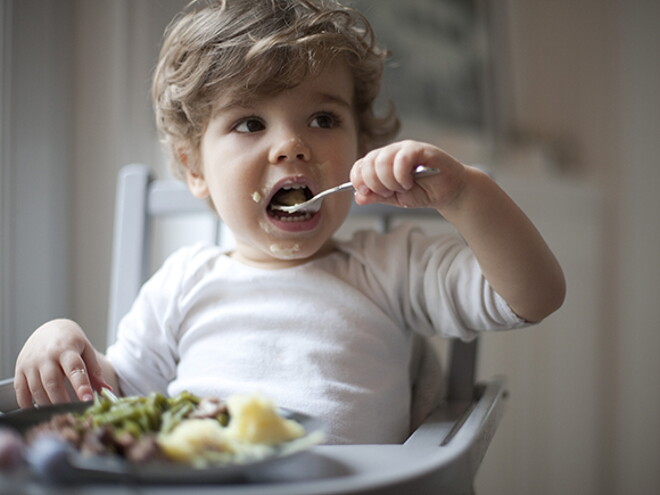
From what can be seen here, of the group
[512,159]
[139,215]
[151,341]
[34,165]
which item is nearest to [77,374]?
[151,341]

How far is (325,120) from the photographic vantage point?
74 cm

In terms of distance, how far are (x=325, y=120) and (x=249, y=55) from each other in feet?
0.39

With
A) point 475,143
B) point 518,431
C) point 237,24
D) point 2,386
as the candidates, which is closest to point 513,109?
point 475,143

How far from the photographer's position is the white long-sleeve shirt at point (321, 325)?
2.17 ft

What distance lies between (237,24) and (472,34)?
1.46m

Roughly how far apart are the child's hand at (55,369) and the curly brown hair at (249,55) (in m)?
0.29

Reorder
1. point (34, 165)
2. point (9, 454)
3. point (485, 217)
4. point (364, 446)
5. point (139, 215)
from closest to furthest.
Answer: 1. point (9, 454)
2. point (364, 446)
3. point (485, 217)
4. point (139, 215)
5. point (34, 165)

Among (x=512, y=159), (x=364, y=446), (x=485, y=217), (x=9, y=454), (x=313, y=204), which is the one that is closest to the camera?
(x=9, y=454)

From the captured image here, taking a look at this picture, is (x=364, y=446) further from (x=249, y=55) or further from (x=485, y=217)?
(x=249, y=55)

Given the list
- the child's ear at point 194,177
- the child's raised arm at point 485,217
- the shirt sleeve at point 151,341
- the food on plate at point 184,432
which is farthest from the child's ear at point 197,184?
the food on plate at point 184,432

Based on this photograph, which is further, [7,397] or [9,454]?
[7,397]

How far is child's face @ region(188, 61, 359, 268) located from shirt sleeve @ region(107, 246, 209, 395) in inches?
5.1

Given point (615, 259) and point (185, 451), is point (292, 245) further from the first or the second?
point (615, 259)

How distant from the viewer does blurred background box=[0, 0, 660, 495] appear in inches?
42.0
